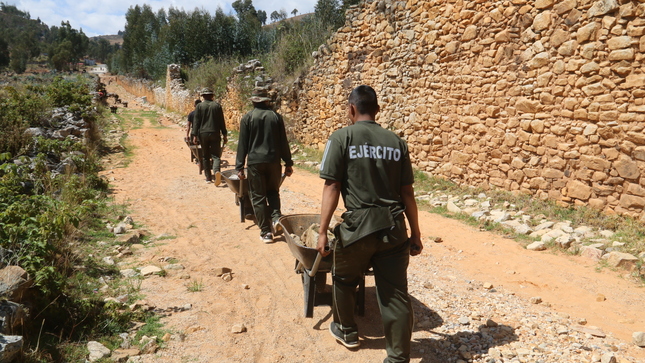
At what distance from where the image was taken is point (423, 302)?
411cm

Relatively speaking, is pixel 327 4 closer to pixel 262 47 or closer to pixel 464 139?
pixel 262 47

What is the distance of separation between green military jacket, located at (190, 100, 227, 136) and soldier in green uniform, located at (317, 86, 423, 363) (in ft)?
20.0

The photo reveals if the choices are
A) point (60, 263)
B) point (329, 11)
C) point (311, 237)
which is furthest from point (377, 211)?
point (329, 11)

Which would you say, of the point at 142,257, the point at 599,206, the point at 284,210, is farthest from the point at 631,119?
the point at 142,257

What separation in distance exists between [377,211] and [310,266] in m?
0.93

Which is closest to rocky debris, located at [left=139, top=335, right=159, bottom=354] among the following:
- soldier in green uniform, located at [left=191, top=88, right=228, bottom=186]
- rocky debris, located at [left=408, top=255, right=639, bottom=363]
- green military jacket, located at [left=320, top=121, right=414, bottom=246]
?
green military jacket, located at [left=320, top=121, right=414, bottom=246]

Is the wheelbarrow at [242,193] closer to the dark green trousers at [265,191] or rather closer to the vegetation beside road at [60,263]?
the dark green trousers at [265,191]

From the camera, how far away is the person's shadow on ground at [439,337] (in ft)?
10.9

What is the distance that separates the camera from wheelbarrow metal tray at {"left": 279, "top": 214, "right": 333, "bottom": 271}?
3.52m

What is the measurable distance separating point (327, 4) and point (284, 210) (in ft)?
68.1

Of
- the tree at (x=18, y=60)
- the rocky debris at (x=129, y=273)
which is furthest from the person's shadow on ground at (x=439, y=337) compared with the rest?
the tree at (x=18, y=60)

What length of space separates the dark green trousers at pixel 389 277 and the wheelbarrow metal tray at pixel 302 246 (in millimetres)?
418

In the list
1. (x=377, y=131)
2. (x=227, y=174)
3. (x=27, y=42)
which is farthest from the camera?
(x=27, y=42)

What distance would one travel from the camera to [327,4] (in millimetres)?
25141
